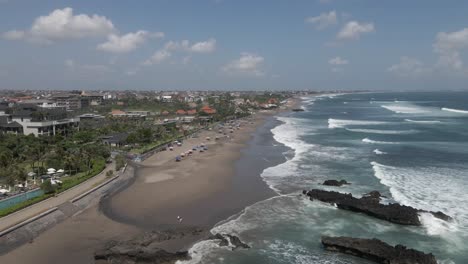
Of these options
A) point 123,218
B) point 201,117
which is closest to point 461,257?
point 123,218

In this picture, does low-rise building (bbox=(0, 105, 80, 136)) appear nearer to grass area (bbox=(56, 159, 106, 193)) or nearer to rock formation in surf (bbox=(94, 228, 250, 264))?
grass area (bbox=(56, 159, 106, 193))

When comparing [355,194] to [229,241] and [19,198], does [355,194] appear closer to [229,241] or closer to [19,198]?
[229,241]

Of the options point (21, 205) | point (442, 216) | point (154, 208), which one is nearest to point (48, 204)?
point (21, 205)

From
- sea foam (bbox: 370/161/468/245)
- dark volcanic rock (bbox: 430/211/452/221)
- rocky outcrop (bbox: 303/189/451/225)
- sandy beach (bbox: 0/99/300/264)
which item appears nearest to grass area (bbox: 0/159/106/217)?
sandy beach (bbox: 0/99/300/264)

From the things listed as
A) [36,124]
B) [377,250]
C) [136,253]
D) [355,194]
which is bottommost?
[136,253]

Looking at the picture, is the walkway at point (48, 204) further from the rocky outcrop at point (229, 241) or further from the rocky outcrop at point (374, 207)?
the rocky outcrop at point (374, 207)

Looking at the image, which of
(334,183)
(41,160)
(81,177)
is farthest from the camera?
(41,160)

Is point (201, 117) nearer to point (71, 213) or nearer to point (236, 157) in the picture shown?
point (236, 157)

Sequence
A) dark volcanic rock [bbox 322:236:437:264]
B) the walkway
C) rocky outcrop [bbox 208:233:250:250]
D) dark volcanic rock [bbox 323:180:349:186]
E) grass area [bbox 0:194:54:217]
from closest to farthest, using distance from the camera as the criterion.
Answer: dark volcanic rock [bbox 322:236:437:264] < rocky outcrop [bbox 208:233:250:250] < the walkway < grass area [bbox 0:194:54:217] < dark volcanic rock [bbox 323:180:349:186]
